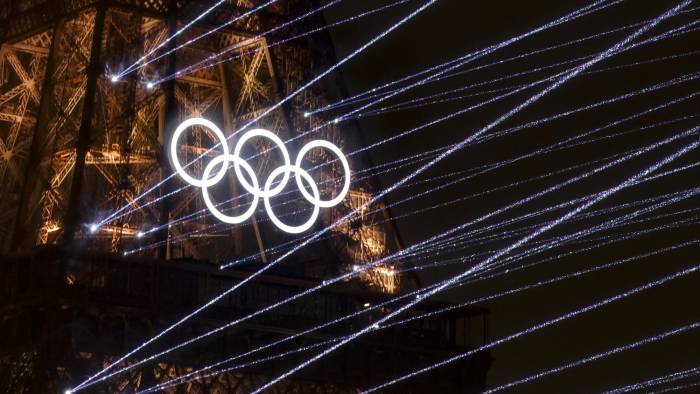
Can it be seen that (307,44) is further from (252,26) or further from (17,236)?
(17,236)

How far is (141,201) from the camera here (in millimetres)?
56844

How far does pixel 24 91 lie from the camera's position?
198 feet

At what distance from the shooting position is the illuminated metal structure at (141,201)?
52781 millimetres

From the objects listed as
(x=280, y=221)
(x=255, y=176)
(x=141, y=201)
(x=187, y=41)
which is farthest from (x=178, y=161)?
(x=187, y=41)

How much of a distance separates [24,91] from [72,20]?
3.30 metres

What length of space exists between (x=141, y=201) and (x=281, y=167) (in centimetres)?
497

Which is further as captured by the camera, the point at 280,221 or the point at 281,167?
the point at 280,221

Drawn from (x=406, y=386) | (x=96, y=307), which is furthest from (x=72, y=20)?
(x=406, y=386)

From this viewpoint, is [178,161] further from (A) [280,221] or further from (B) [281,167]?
(A) [280,221]

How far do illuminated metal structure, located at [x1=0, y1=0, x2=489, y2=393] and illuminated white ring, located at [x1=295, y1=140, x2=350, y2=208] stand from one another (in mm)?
961

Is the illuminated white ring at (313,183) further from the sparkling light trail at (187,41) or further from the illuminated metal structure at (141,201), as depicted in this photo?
the sparkling light trail at (187,41)

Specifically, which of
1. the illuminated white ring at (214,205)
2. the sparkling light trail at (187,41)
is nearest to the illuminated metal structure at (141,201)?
the sparkling light trail at (187,41)

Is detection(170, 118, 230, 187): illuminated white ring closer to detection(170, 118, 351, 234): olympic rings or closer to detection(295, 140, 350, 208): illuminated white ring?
detection(170, 118, 351, 234): olympic rings

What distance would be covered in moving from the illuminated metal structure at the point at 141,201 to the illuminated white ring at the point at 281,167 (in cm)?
128
